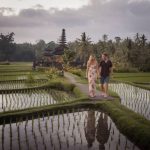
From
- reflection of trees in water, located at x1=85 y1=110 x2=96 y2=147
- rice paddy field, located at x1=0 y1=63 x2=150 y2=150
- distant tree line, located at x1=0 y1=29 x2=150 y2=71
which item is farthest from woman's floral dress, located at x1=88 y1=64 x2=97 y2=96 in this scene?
distant tree line, located at x1=0 y1=29 x2=150 y2=71

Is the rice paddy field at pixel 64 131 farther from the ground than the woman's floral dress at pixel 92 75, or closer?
closer

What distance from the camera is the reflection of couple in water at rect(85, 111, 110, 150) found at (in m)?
7.27

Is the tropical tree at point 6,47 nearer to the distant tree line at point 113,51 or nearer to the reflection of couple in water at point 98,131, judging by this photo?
the distant tree line at point 113,51

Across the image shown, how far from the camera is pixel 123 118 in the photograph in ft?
28.7

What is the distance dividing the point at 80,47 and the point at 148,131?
180ft

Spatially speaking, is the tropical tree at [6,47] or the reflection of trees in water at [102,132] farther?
the tropical tree at [6,47]

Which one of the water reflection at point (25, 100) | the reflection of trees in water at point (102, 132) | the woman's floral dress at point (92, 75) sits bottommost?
the water reflection at point (25, 100)


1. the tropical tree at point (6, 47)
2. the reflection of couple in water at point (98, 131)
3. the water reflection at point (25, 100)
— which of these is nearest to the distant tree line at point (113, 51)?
the tropical tree at point (6, 47)

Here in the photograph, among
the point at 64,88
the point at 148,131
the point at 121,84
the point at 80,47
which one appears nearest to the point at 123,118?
the point at 148,131

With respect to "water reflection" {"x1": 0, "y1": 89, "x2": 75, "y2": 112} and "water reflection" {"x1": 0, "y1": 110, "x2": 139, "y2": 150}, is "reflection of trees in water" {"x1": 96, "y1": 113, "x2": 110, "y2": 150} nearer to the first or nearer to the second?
"water reflection" {"x1": 0, "y1": 110, "x2": 139, "y2": 150}

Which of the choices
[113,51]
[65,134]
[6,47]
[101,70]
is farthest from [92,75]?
[6,47]

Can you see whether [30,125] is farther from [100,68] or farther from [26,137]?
[100,68]

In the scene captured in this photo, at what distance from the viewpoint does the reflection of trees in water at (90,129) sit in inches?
288

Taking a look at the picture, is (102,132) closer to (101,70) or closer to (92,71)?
(101,70)
